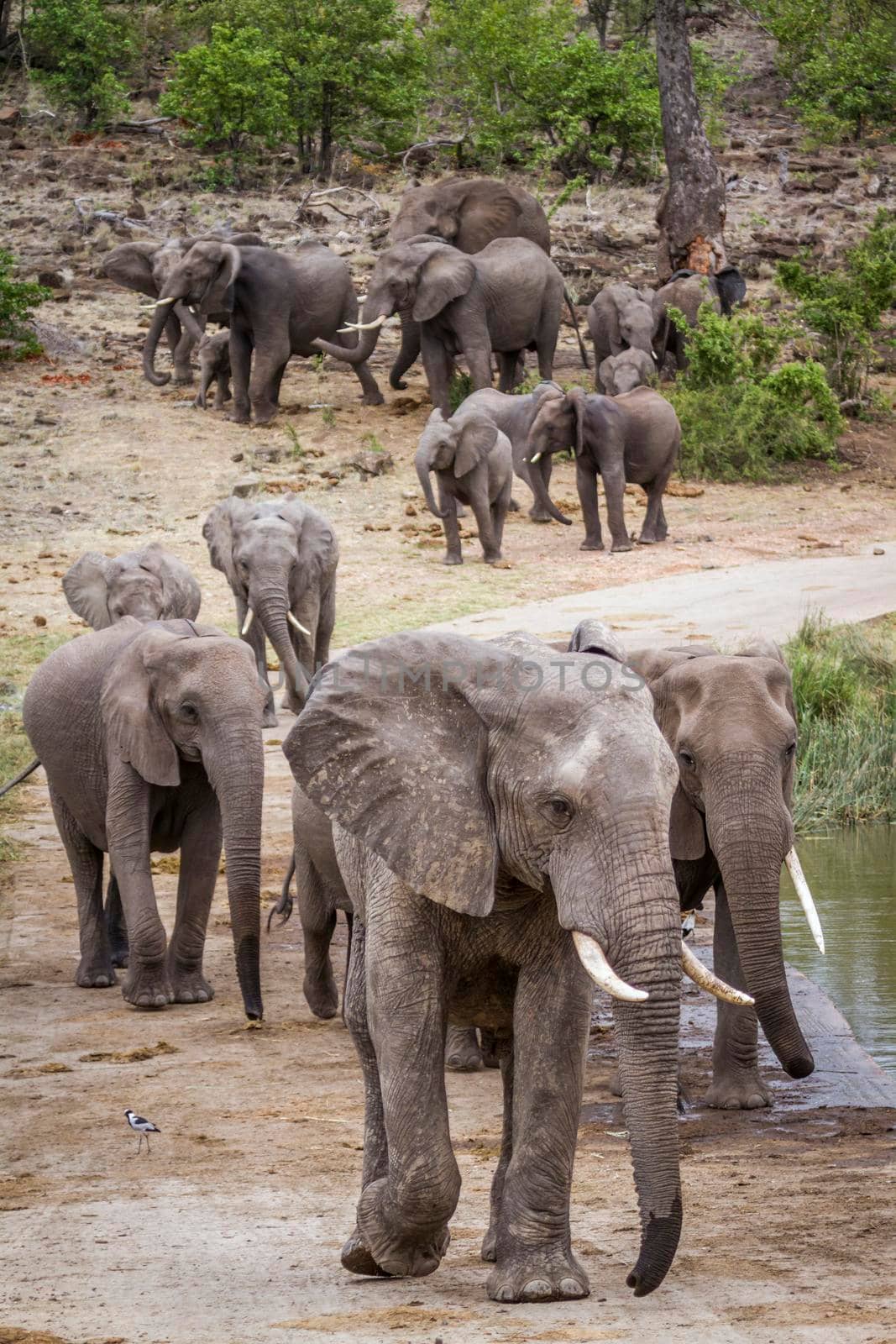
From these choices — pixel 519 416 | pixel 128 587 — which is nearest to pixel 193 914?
pixel 128 587

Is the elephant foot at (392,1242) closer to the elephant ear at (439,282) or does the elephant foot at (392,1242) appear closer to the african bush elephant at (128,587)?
the african bush elephant at (128,587)

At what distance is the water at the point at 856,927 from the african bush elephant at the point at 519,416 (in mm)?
7587

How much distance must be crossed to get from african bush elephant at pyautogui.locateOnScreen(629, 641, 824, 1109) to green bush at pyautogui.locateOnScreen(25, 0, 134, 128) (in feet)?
93.5

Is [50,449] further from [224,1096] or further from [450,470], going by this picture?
[224,1096]

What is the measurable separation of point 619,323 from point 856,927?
1491cm

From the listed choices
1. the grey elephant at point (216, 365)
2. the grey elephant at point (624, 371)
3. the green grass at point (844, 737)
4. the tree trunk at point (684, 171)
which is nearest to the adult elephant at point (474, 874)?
the green grass at point (844, 737)

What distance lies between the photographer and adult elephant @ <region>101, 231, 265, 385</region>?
885 inches

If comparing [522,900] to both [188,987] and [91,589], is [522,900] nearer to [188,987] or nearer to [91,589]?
[188,987]

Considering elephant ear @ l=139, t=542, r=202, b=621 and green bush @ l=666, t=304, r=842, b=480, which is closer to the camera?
elephant ear @ l=139, t=542, r=202, b=621

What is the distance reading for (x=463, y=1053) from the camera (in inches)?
267

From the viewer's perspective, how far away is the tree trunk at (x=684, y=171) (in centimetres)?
2464

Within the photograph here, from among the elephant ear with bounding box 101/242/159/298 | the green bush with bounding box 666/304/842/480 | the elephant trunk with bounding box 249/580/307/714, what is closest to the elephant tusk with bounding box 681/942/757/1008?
the elephant trunk with bounding box 249/580/307/714

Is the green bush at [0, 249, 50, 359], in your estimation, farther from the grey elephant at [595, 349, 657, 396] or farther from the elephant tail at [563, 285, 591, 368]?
the grey elephant at [595, 349, 657, 396]

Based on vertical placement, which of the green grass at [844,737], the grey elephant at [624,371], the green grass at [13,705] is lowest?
the green grass at [13,705]
